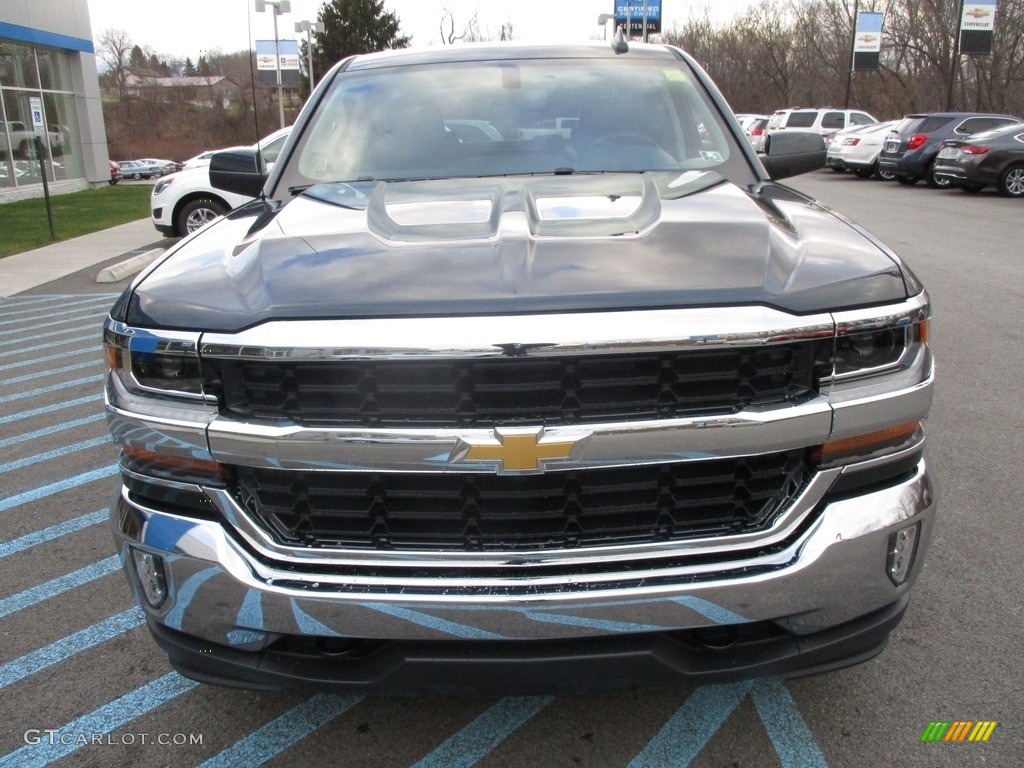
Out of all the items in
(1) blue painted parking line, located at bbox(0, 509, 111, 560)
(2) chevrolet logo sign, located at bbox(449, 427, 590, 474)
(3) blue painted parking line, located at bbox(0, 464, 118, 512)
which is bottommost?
(3) blue painted parking line, located at bbox(0, 464, 118, 512)

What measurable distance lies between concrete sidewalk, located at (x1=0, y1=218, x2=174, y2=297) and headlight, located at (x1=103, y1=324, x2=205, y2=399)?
30.3 ft

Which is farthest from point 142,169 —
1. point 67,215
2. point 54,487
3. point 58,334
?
point 54,487

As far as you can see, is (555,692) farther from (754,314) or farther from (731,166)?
(731,166)

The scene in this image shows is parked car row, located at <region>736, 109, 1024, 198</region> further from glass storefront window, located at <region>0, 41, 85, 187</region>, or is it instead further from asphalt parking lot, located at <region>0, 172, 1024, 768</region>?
glass storefront window, located at <region>0, 41, 85, 187</region>

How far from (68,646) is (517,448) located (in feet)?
6.62

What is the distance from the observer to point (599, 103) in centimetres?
349

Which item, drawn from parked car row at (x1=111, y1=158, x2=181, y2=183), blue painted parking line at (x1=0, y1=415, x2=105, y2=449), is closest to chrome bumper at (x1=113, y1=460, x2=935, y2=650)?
blue painted parking line at (x1=0, y1=415, x2=105, y2=449)

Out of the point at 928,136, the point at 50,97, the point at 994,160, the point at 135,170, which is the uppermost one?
the point at 50,97

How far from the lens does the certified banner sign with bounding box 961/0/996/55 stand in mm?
28266

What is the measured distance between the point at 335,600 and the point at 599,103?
7.71 feet

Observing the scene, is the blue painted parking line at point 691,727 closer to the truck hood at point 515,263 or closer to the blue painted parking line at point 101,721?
the truck hood at point 515,263

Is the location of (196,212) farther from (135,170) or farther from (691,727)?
(135,170)

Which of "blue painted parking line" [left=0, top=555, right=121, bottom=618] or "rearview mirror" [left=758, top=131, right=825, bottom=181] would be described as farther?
"rearview mirror" [left=758, top=131, right=825, bottom=181]

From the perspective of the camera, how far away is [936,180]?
66.2 ft
